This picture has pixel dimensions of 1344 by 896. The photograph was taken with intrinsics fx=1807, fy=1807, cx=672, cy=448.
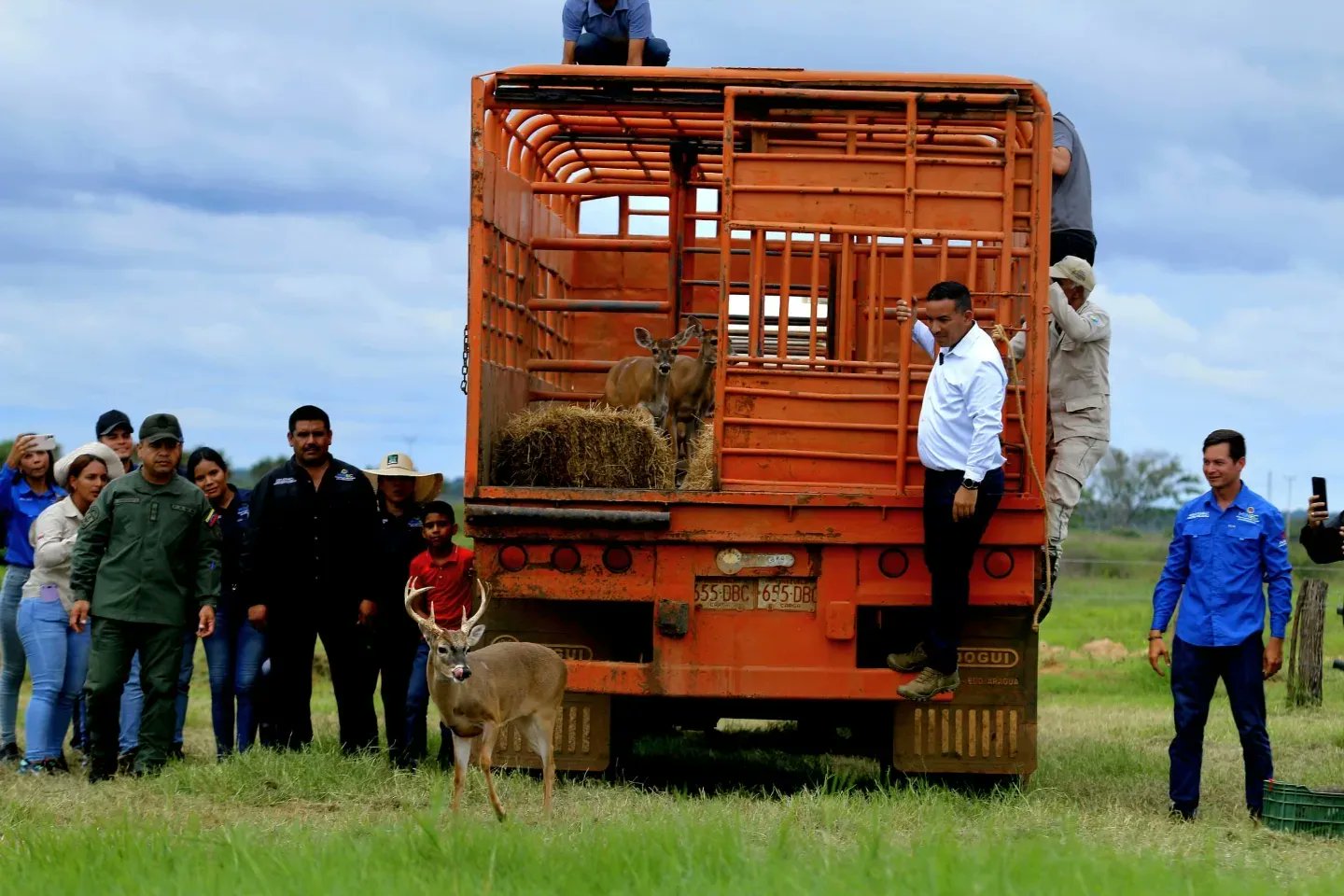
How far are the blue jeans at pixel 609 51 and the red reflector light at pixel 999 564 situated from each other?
146 inches

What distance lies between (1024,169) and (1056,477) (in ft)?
4.94

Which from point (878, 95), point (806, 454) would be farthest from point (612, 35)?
point (806, 454)

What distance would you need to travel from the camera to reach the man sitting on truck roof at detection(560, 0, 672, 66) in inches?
400

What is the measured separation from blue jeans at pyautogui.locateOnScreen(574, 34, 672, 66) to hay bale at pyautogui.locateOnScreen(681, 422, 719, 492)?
2261 mm

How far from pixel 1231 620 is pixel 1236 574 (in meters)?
0.21

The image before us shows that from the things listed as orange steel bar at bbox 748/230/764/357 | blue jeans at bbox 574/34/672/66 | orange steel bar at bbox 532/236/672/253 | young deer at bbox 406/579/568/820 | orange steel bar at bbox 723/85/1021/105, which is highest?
blue jeans at bbox 574/34/672/66

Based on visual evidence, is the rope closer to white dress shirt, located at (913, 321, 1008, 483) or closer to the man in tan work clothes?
white dress shirt, located at (913, 321, 1008, 483)

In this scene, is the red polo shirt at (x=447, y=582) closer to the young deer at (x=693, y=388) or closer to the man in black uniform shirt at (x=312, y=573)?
the man in black uniform shirt at (x=312, y=573)

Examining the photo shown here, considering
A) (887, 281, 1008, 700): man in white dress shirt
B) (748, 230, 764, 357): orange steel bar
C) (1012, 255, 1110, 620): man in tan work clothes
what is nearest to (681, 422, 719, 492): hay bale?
(748, 230, 764, 357): orange steel bar

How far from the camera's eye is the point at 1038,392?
8.27m

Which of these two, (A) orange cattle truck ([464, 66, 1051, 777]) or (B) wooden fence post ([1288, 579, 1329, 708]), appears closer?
(A) orange cattle truck ([464, 66, 1051, 777])

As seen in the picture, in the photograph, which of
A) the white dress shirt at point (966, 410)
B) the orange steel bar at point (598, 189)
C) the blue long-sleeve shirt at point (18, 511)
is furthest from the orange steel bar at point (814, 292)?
the blue long-sleeve shirt at point (18, 511)

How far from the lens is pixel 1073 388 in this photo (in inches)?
353

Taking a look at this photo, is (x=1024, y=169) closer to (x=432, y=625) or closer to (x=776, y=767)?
(x=432, y=625)
